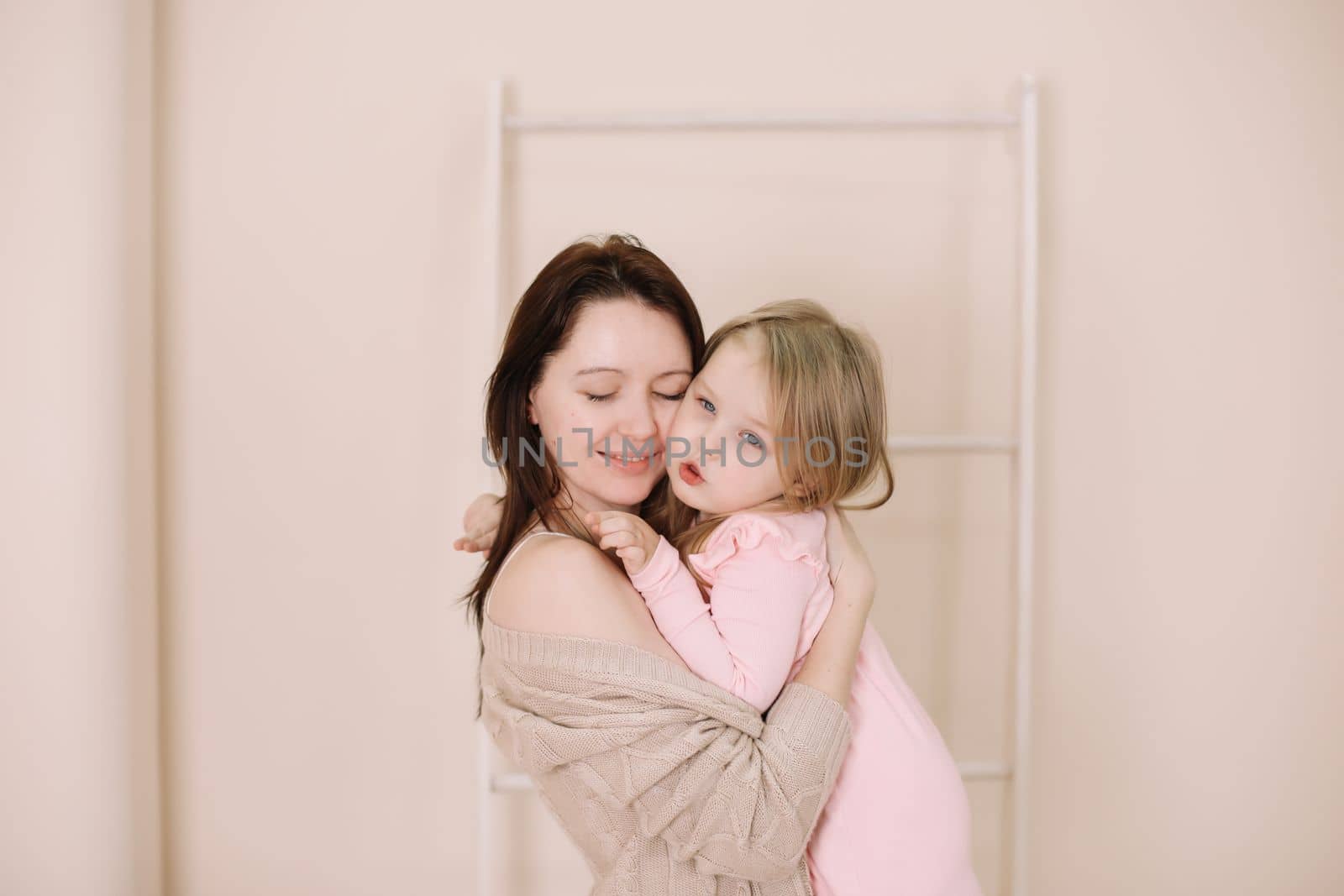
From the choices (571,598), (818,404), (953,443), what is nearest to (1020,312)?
(953,443)

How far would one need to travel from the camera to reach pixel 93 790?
185 cm

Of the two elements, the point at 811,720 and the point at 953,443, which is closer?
the point at 811,720

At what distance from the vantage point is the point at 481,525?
1.51m

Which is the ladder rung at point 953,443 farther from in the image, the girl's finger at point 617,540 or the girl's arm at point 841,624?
the girl's finger at point 617,540

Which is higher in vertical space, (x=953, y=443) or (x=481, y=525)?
(x=953, y=443)

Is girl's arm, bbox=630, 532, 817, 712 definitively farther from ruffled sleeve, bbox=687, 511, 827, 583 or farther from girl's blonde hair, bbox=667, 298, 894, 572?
girl's blonde hair, bbox=667, 298, 894, 572

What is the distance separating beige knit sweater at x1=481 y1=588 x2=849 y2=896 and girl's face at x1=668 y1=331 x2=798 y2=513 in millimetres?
247

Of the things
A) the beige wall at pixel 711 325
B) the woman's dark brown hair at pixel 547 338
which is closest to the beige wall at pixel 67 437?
the beige wall at pixel 711 325

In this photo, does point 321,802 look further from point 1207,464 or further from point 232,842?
point 1207,464

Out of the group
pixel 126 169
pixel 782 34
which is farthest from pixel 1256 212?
pixel 126 169

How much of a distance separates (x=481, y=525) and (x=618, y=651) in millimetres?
435

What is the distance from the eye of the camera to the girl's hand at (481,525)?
1.49 meters

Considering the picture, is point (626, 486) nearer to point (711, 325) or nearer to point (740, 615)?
point (740, 615)

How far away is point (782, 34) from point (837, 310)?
1.73ft
